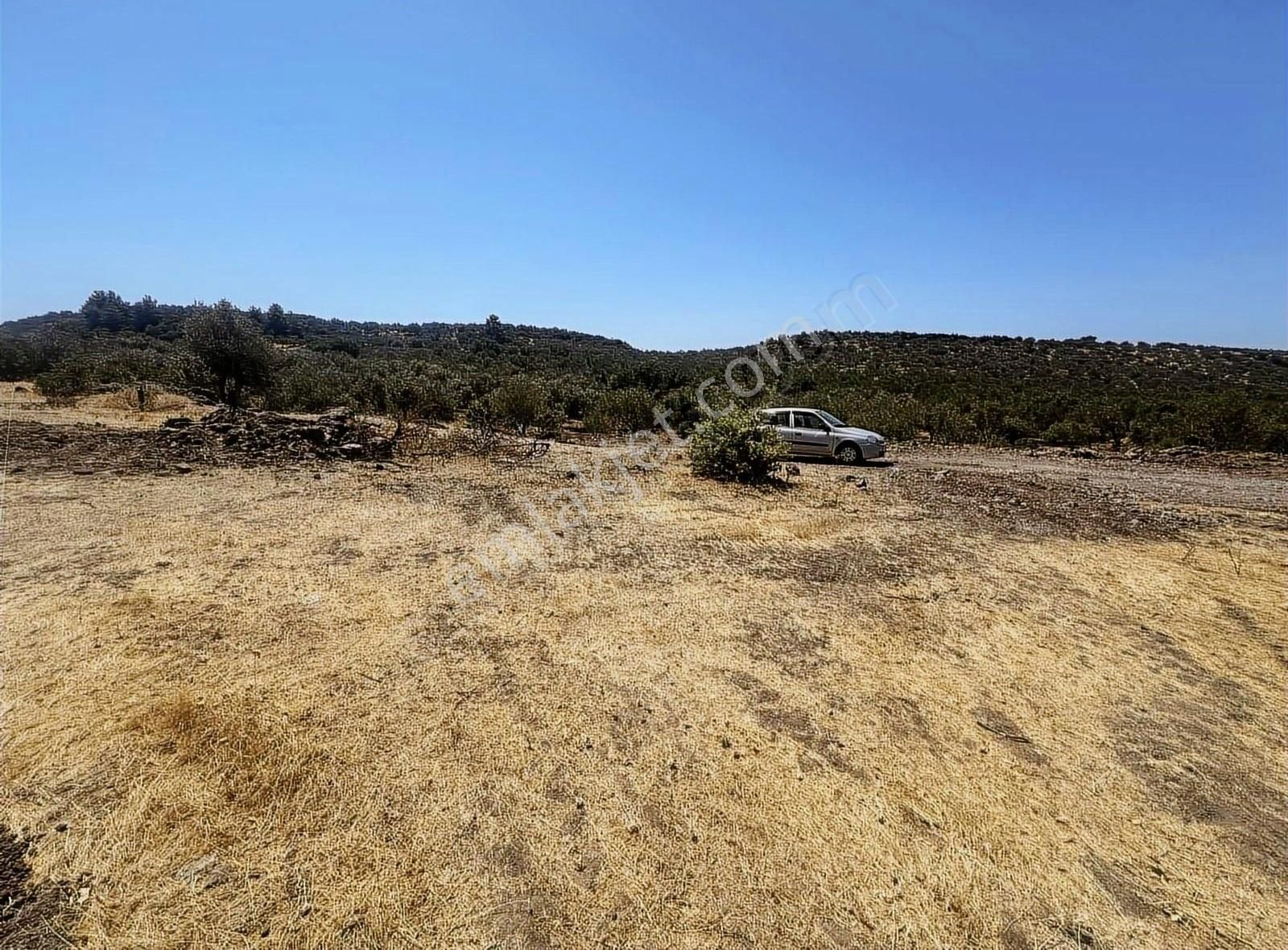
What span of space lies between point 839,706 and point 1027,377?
3596 cm

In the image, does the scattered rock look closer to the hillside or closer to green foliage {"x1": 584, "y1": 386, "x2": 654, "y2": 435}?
the hillside

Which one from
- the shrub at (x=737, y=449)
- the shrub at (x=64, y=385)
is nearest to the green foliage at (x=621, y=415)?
the shrub at (x=737, y=449)

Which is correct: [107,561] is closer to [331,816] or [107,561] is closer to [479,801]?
[331,816]

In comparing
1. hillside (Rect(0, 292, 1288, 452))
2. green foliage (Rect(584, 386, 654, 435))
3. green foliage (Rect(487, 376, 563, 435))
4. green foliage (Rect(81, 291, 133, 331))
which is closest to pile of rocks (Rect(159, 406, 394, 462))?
green foliage (Rect(487, 376, 563, 435))

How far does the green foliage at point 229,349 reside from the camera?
14.8m

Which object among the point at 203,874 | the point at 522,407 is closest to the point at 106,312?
the point at 522,407

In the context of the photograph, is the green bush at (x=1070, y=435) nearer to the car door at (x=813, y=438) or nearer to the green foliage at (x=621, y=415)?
the car door at (x=813, y=438)

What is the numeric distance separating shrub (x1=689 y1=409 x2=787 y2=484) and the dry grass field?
3835 mm

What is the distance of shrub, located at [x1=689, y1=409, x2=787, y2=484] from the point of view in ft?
32.3

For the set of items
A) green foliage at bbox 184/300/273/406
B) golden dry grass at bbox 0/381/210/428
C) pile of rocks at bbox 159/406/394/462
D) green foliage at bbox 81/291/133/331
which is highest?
green foliage at bbox 81/291/133/331

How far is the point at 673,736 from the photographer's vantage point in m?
3.06

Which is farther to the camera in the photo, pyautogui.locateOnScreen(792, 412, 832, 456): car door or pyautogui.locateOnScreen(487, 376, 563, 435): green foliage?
pyautogui.locateOnScreen(487, 376, 563, 435): green foliage

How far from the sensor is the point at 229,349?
48.7 ft

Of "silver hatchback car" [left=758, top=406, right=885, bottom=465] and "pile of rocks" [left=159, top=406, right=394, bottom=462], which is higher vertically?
"silver hatchback car" [left=758, top=406, right=885, bottom=465]
